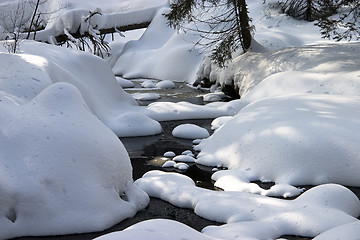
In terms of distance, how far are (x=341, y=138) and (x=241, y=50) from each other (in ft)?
24.4

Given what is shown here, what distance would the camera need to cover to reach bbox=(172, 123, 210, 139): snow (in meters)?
7.61

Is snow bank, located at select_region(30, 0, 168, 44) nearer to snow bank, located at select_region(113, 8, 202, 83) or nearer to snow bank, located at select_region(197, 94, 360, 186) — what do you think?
snow bank, located at select_region(113, 8, 202, 83)

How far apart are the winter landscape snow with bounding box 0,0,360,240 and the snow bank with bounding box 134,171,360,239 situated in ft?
0.03

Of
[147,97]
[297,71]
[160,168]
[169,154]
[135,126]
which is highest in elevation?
[297,71]

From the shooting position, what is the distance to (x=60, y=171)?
Result: 13.3 feet

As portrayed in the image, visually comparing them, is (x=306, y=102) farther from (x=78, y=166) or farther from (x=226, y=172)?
(x=78, y=166)

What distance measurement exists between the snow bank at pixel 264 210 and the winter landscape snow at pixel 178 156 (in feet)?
0.03

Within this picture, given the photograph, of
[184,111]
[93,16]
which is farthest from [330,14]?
[93,16]

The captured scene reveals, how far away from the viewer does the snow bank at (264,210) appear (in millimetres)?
3811

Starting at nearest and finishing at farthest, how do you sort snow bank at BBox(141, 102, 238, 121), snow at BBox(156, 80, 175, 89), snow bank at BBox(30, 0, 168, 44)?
snow bank at BBox(141, 102, 238, 121) < snow at BBox(156, 80, 175, 89) < snow bank at BBox(30, 0, 168, 44)

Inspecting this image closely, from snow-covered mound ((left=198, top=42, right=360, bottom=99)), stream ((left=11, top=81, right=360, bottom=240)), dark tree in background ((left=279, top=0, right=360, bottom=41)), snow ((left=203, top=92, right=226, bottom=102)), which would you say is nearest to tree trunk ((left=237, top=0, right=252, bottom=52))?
snow-covered mound ((left=198, top=42, right=360, bottom=99))

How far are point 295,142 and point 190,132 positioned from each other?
2382 millimetres

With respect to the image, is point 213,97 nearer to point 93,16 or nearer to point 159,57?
point 159,57

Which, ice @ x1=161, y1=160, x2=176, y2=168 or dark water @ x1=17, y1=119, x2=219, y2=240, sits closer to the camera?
dark water @ x1=17, y1=119, x2=219, y2=240
